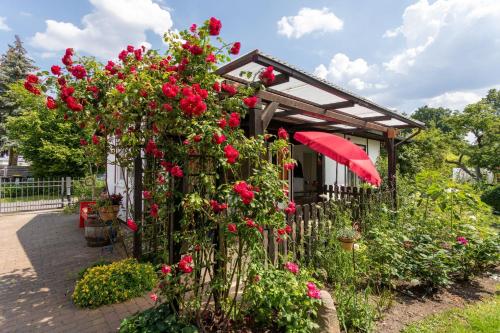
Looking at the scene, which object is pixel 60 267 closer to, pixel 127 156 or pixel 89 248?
pixel 89 248

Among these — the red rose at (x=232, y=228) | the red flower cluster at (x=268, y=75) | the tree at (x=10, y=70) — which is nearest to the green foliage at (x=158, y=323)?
the red rose at (x=232, y=228)

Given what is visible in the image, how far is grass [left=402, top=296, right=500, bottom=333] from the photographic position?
2.64 metres

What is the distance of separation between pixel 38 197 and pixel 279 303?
13343 millimetres

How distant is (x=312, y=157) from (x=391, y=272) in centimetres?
771

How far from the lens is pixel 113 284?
333cm

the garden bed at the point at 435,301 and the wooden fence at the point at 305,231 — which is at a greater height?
the wooden fence at the point at 305,231

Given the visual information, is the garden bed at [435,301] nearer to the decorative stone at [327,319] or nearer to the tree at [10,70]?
the decorative stone at [327,319]

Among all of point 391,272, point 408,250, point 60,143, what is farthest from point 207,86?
point 60,143

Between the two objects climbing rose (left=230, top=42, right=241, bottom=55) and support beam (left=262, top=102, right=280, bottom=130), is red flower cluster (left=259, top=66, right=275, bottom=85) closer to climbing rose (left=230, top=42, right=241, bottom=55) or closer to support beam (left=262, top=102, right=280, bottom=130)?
climbing rose (left=230, top=42, right=241, bottom=55)

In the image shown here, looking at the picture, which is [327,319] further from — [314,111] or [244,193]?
[314,111]

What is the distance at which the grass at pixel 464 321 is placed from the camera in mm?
2639

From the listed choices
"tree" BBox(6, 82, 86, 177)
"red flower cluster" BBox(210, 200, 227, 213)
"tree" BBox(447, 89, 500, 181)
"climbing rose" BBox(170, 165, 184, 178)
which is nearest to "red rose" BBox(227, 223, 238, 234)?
"red flower cluster" BBox(210, 200, 227, 213)

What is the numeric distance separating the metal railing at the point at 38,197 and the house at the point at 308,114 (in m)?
4.09

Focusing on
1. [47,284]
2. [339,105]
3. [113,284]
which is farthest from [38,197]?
[339,105]
